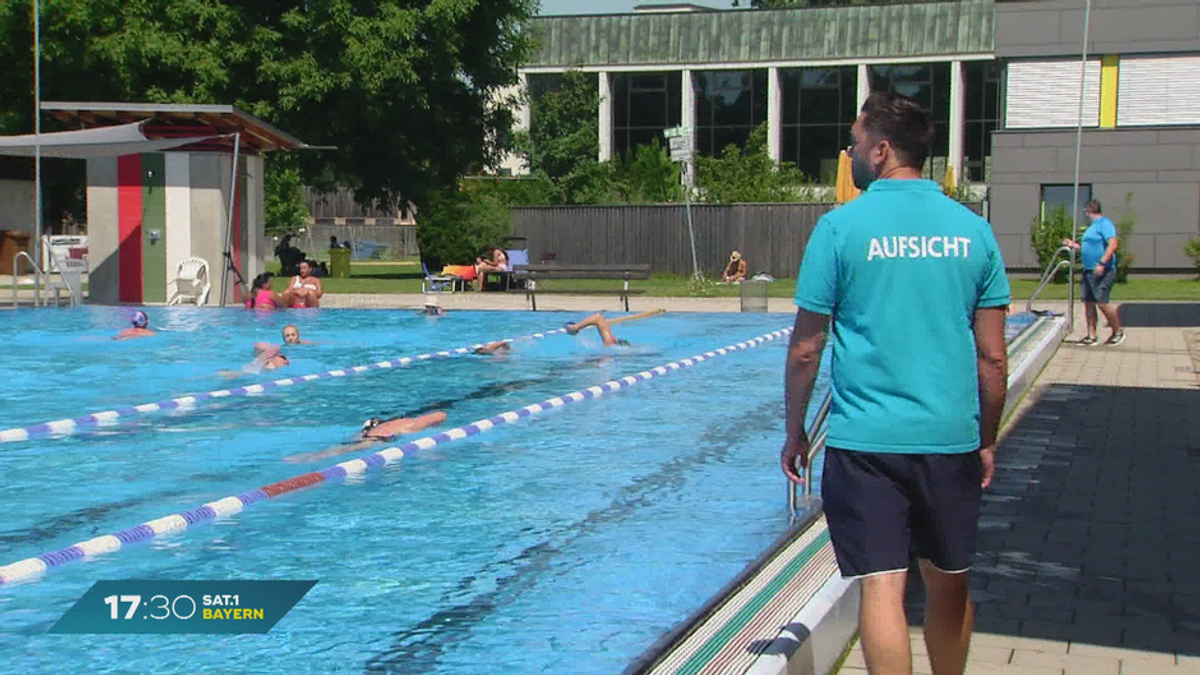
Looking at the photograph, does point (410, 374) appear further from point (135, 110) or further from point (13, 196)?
point (13, 196)

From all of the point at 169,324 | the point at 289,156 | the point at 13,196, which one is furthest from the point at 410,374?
the point at 13,196

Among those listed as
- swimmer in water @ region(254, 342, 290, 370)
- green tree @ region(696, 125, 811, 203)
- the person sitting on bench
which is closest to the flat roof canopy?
the person sitting on bench

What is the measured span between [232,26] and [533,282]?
14.2m

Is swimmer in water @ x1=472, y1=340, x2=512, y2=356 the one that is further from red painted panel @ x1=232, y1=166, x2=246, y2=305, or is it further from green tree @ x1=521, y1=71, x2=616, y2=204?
green tree @ x1=521, y1=71, x2=616, y2=204

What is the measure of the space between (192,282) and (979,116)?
38767 millimetres

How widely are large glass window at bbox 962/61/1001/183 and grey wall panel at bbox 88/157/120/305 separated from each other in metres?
37.8

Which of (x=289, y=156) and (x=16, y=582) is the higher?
(x=289, y=156)

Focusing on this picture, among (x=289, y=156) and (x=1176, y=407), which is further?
(x=289, y=156)

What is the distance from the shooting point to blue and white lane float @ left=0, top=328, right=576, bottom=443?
1101 cm

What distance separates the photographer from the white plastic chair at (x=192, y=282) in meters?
25.0

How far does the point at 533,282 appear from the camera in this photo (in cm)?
2638

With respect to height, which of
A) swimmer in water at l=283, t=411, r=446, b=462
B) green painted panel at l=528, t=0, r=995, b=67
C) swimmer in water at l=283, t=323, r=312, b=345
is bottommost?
swimmer in water at l=283, t=411, r=446, b=462

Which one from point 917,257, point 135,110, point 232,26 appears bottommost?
point 917,257

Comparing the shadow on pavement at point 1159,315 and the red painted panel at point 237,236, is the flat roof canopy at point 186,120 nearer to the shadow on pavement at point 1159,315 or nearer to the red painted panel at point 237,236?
the red painted panel at point 237,236
